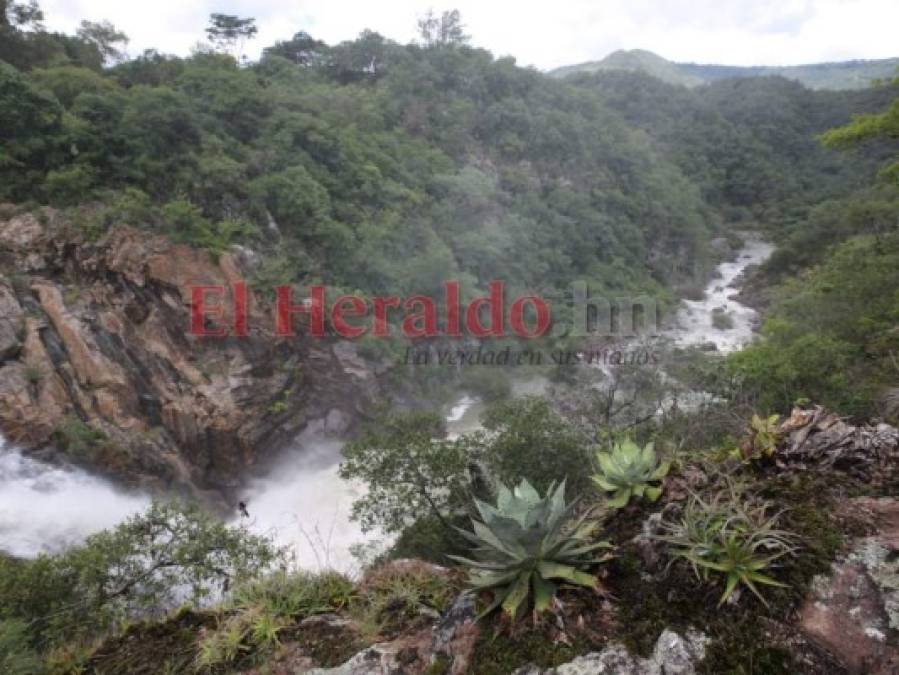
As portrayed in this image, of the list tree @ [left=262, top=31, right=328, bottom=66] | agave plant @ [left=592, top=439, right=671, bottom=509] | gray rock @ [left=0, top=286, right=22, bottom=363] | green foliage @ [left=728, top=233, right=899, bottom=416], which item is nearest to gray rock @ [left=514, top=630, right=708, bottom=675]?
agave plant @ [left=592, top=439, right=671, bottom=509]

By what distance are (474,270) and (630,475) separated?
19717mm

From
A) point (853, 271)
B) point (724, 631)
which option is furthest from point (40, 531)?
point (853, 271)

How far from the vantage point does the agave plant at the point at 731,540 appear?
7.39 feet

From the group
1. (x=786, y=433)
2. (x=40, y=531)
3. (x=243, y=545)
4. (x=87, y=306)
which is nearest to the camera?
(x=786, y=433)

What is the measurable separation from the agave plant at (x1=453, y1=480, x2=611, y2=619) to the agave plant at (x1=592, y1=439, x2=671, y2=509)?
0.32m

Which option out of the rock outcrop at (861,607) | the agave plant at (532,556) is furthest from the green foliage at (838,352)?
the agave plant at (532,556)

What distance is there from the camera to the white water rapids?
31.8ft

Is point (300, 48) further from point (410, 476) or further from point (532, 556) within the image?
point (532, 556)

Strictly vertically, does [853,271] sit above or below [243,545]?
above

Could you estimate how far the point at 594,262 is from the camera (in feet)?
88.6

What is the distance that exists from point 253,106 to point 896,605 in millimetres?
20402

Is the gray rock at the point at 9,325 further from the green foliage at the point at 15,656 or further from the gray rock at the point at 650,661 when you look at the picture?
the gray rock at the point at 650,661

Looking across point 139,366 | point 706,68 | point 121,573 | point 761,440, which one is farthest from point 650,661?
point 706,68

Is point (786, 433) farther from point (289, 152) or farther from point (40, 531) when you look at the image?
point (289, 152)
